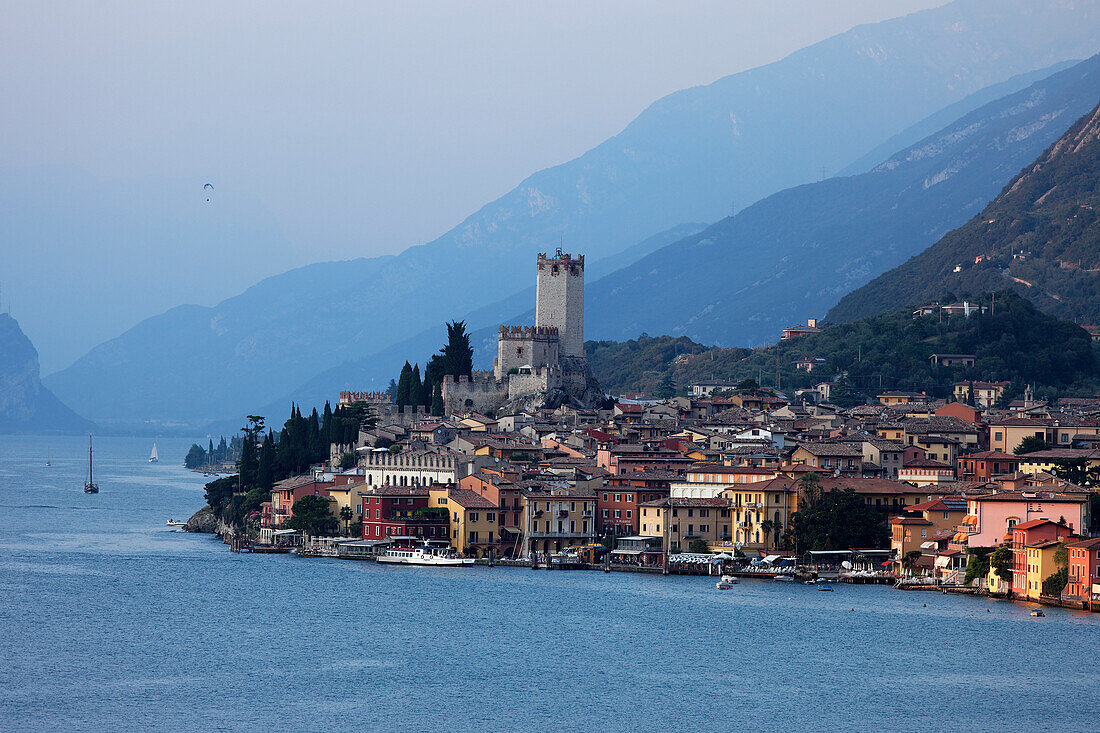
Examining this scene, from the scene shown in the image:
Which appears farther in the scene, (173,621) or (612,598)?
(612,598)

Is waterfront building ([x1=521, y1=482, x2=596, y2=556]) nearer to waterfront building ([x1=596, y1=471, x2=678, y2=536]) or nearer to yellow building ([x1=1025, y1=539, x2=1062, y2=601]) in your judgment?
waterfront building ([x1=596, y1=471, x2=678, y2=536])

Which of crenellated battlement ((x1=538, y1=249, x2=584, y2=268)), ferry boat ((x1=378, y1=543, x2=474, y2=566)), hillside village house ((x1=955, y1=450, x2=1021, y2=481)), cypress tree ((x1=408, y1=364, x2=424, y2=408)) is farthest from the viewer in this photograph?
crenellated battlement ((x1=538, y1=249, x2=584, y2=268))

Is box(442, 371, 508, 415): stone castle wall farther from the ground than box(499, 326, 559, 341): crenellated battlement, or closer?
closer

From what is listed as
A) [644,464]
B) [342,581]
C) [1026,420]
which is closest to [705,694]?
[342,581]

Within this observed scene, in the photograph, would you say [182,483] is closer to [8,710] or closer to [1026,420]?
[1026,420]

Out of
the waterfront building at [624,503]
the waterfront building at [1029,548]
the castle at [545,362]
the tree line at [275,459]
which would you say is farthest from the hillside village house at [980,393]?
the waterfront building at [1029,548]

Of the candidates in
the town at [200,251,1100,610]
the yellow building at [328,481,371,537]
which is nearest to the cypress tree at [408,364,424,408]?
the town at [200,251,1100,610]
